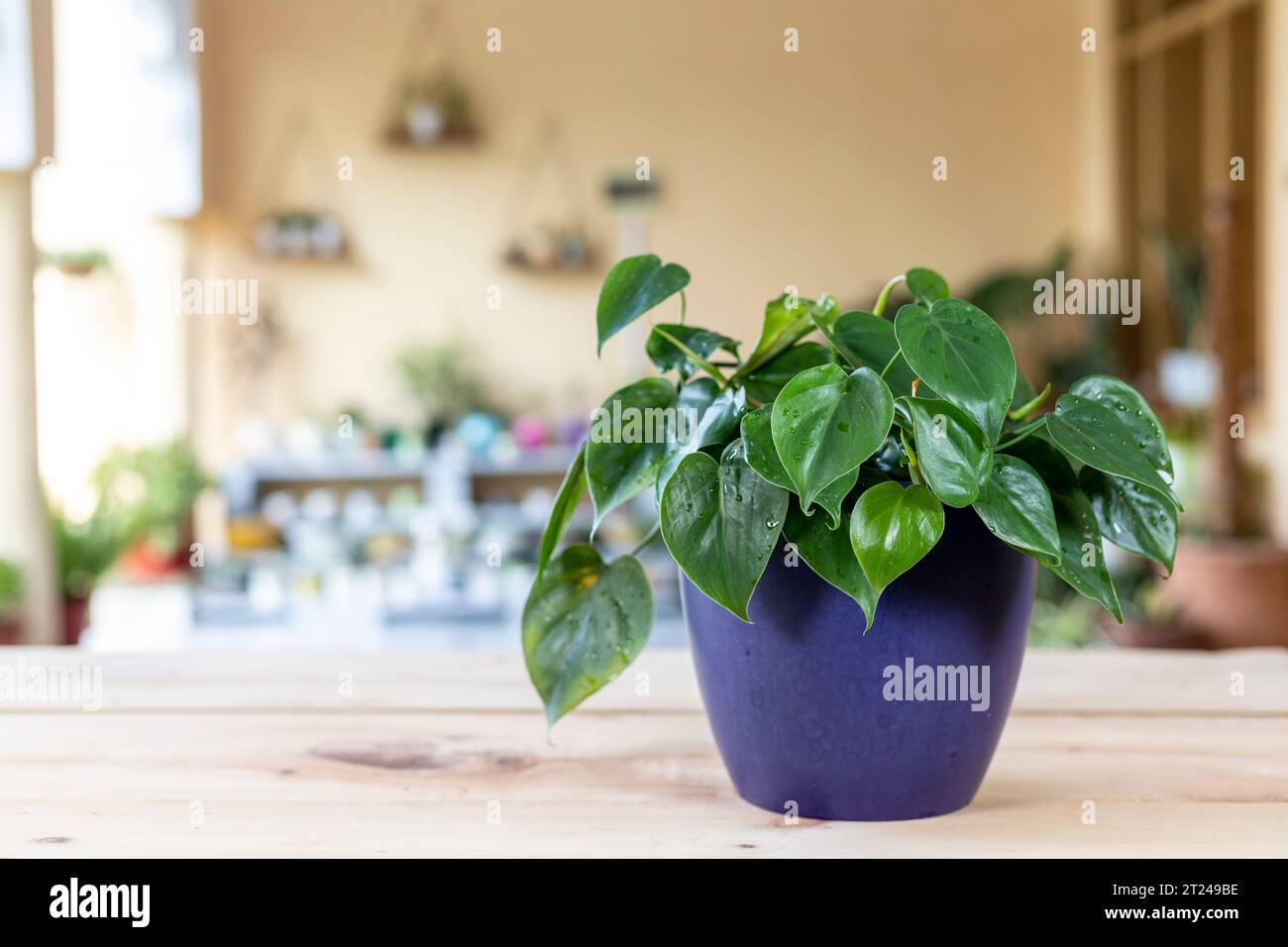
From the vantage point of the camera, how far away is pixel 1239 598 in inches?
158

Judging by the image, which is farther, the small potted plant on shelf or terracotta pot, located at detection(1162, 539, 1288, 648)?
the small potted plant on shelf

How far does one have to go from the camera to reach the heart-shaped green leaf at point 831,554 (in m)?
0.64

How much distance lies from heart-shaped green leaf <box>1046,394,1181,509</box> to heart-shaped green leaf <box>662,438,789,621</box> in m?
0.14

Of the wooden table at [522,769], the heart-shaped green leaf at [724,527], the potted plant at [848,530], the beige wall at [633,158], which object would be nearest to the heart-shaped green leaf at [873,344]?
the potted plant at [848,530]

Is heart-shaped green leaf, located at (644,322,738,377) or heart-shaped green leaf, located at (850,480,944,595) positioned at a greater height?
heart-shaped green leaf, located at (644,322,738,377)

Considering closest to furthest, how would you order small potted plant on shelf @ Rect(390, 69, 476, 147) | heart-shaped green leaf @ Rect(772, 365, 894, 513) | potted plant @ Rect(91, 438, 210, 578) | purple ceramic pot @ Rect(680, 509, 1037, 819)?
heart-shaped green leaf @ Rect(772, 365, 894, 513), purple ceramic pot @ Rect(680, 509, 1037, 819), potted plant @ Rect(91, 438, 210, 578), small potted plant on shelf @ Rect(390, 69, 476, 147)

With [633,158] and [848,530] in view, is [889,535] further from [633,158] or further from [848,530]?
[633,158]

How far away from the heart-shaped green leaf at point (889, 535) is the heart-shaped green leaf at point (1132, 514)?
13cm

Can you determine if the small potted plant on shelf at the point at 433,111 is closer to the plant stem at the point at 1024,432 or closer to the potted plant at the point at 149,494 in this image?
the potted plant at the point at 149,494

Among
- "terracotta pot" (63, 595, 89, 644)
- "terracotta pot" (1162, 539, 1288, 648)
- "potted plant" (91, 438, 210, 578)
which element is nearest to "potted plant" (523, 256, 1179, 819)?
"terracotta pot" (1162, 539, 1288, 648)

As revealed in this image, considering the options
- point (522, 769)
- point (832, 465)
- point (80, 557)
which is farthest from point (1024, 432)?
point (80, 557)

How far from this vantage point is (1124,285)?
209 inches

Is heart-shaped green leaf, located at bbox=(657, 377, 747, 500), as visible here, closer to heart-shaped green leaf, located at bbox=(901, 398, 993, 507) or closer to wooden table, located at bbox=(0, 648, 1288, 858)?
heart-shaped green leaf, located at bbox=(901, 398, 993, 507)

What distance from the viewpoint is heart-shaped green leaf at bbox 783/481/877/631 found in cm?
64
